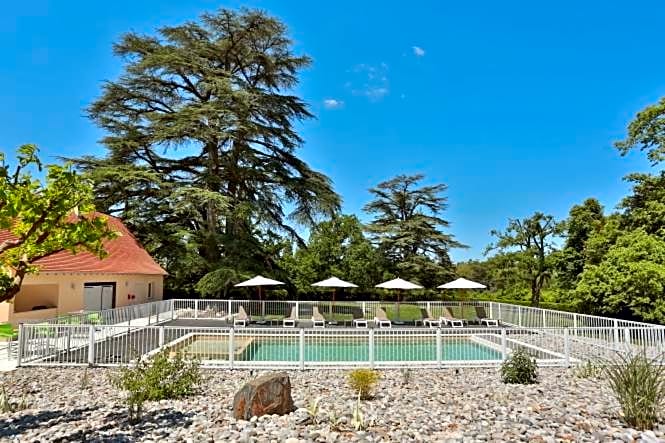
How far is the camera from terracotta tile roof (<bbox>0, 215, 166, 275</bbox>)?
1741cm

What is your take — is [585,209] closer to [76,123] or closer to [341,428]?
[341,428]

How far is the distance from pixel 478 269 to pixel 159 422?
53.3m

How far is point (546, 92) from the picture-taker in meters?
22.3

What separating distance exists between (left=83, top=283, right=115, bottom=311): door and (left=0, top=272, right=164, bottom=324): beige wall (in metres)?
0.41

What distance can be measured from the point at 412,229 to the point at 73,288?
69.8 feet

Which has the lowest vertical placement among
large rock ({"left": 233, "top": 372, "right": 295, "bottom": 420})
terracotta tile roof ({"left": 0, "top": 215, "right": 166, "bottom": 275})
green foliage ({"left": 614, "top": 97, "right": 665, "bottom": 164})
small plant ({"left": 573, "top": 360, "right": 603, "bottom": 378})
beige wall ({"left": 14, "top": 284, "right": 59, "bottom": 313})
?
small plant ({"left": 573, "top": 360, "right": 603, "bottom": 378})

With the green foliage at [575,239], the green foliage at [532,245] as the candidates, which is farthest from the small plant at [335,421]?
the green foliage at [532,245]

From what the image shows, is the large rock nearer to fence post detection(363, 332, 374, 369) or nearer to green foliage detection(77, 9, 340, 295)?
fence post detection(363, 332, 374, 369)

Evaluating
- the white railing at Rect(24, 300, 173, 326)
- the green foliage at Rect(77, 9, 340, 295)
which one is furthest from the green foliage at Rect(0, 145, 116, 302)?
the green foliage at Rect(77, 9, 340, 295)

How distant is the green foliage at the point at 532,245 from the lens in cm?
3105

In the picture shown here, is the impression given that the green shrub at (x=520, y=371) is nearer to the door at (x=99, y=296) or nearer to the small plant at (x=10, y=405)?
the small plant at (x=10, y=405)

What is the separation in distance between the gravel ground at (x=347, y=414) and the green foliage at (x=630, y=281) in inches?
357

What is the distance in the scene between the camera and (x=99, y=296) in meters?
24.8

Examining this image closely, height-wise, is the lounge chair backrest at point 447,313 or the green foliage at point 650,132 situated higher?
the green foliage at point 650,132
